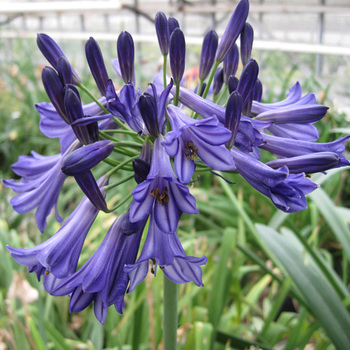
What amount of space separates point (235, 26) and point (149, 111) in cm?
34

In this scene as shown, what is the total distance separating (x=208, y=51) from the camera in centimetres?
89

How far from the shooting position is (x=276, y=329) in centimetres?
163

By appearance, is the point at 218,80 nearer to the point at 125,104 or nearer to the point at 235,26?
the point at 235,26

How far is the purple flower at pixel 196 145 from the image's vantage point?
0.65 m

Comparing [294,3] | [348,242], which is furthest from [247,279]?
[294,3]

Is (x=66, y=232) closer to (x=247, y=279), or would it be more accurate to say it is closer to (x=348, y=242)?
(x=348, y=242)

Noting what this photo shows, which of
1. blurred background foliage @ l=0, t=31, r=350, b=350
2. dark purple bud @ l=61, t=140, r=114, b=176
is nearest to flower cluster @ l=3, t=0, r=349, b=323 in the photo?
dark purple bud @ l=61, t=140, r=114, b=176

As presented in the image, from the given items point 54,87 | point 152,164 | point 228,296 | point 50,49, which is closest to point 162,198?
point 152,164

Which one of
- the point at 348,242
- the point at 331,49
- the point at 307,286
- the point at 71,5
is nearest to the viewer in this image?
the point at 307,286

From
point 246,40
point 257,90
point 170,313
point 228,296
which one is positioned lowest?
point 228,296

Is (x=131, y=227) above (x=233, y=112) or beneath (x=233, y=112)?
beneath

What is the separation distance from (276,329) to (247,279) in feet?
2.80

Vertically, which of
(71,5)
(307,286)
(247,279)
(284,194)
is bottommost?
(247,279)

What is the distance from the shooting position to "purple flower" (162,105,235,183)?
646 mm
